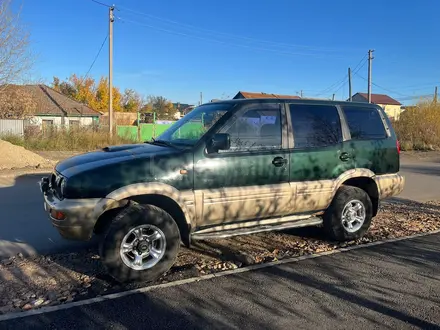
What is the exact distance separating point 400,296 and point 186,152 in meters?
2.67

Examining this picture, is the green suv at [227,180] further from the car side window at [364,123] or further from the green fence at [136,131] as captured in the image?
the green fence at [136,131]

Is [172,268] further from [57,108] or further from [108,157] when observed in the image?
[57,108]

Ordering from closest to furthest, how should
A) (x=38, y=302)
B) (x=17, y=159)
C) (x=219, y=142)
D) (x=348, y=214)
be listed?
(x=38, y=302) → (x=219, y=142) → (x=348, y=214) → (x=17, y=159)

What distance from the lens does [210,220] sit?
476 cm

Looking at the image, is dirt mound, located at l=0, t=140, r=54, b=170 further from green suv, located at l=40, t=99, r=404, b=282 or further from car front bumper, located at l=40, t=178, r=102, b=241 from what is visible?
car front bumper, located at l=40, t=178, r=102, b=241

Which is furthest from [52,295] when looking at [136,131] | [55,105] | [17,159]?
[55,105]

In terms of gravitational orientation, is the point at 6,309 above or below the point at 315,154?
below

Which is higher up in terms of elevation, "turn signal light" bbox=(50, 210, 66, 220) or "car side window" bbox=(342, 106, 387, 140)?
"car side window" bbox=(342, 106, 387, 140)

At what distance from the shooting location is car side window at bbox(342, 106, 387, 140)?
5.93 meters

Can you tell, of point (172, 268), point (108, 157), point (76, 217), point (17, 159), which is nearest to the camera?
point (76, 217)

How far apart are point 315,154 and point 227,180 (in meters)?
1.42

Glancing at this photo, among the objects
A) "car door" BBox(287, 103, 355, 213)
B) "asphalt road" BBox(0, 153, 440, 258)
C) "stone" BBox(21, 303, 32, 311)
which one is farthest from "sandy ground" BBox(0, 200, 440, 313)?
"car door" BBox(287, 103, 355, 213)

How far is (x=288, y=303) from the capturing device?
12.5 ft

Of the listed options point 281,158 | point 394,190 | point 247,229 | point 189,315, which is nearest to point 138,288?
A: point 189,315
